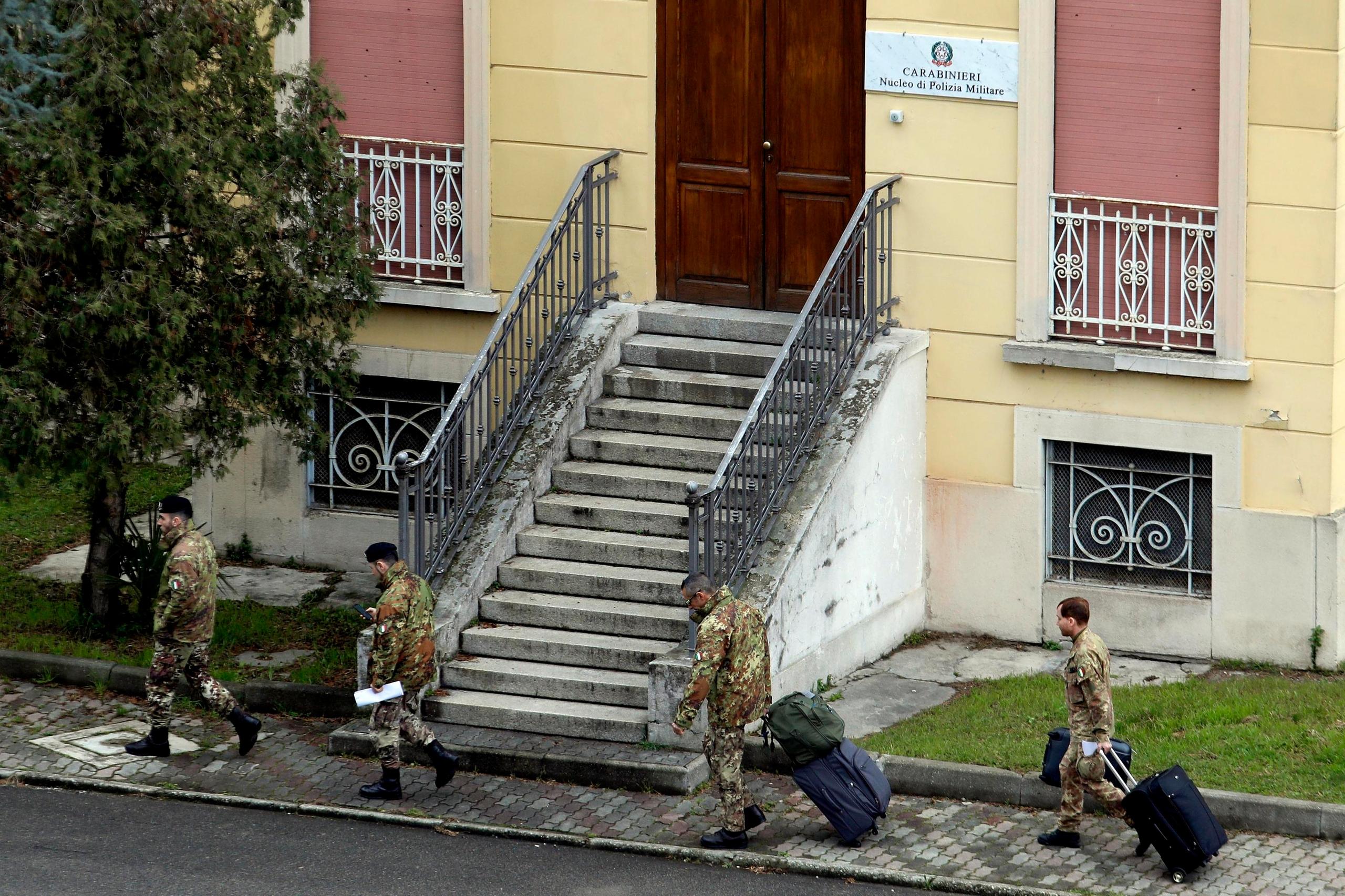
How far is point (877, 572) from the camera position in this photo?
540 inches

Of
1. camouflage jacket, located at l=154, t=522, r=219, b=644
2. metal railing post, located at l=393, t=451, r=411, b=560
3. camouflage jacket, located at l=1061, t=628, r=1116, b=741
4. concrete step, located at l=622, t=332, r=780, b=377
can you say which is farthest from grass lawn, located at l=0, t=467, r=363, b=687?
camouflage jacket, located at l=1061, t=628, r=1116, b=741

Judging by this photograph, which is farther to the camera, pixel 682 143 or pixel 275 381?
pixel 682 143

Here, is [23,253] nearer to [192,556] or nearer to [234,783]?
[192,556]

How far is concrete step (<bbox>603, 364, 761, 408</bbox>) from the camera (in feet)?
46.3

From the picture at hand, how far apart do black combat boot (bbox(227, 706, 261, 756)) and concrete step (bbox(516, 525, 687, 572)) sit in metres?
2.18

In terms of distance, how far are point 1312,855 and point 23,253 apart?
7.74 m

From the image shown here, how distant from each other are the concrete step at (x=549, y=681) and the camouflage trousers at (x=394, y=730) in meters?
1.01

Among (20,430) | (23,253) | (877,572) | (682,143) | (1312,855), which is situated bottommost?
(1312,855)

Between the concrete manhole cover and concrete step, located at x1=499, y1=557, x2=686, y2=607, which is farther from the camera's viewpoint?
concrete step, located at x1=499, y1=557, x2=686, y2=607

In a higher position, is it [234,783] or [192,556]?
[192,556]

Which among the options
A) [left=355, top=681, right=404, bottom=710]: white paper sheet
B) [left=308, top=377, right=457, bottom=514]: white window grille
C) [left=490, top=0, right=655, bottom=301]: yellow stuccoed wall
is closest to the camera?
[left=355, top=681, right=404, bottom=710]: white paper sheet

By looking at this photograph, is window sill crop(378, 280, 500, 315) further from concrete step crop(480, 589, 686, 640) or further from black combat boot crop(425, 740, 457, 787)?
black combat boot crop(425, 740, 457, 787)

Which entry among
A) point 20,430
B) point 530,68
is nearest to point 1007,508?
point 530,68

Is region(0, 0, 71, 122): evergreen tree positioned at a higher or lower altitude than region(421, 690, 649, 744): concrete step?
higher
